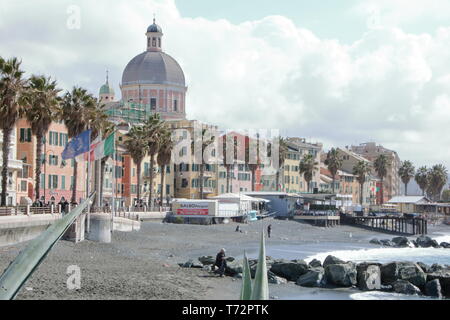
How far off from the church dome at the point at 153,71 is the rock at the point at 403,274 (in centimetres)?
9751

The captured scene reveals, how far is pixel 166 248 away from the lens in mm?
43562

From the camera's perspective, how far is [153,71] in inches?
4961

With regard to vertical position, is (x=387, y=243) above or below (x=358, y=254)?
below

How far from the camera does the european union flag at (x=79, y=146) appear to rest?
37312mm

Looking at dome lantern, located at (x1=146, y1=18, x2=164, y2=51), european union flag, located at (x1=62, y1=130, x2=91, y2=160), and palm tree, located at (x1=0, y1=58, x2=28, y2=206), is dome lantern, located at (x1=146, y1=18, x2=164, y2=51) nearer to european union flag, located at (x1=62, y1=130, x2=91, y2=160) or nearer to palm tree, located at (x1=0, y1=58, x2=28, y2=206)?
palm tree, located at (x1=0, y1=58, x2=28, y2=206)

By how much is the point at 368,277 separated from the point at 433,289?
114 inches

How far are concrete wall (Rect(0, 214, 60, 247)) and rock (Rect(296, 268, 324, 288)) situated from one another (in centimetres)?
1425

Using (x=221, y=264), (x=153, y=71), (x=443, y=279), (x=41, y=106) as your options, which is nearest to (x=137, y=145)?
(x=41, y=106)

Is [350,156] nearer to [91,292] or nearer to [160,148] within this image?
[160,148]

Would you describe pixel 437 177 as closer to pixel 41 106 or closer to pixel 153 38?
pixel 153 38

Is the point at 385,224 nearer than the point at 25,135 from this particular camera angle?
No

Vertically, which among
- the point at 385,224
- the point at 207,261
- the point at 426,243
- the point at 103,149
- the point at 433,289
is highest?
the point at 103,149

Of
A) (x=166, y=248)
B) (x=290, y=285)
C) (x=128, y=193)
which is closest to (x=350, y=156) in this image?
(x=128, y=193)

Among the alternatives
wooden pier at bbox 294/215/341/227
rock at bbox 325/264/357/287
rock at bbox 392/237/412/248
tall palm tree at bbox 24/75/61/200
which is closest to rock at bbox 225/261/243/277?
rock at bbox 325/264/357/287
